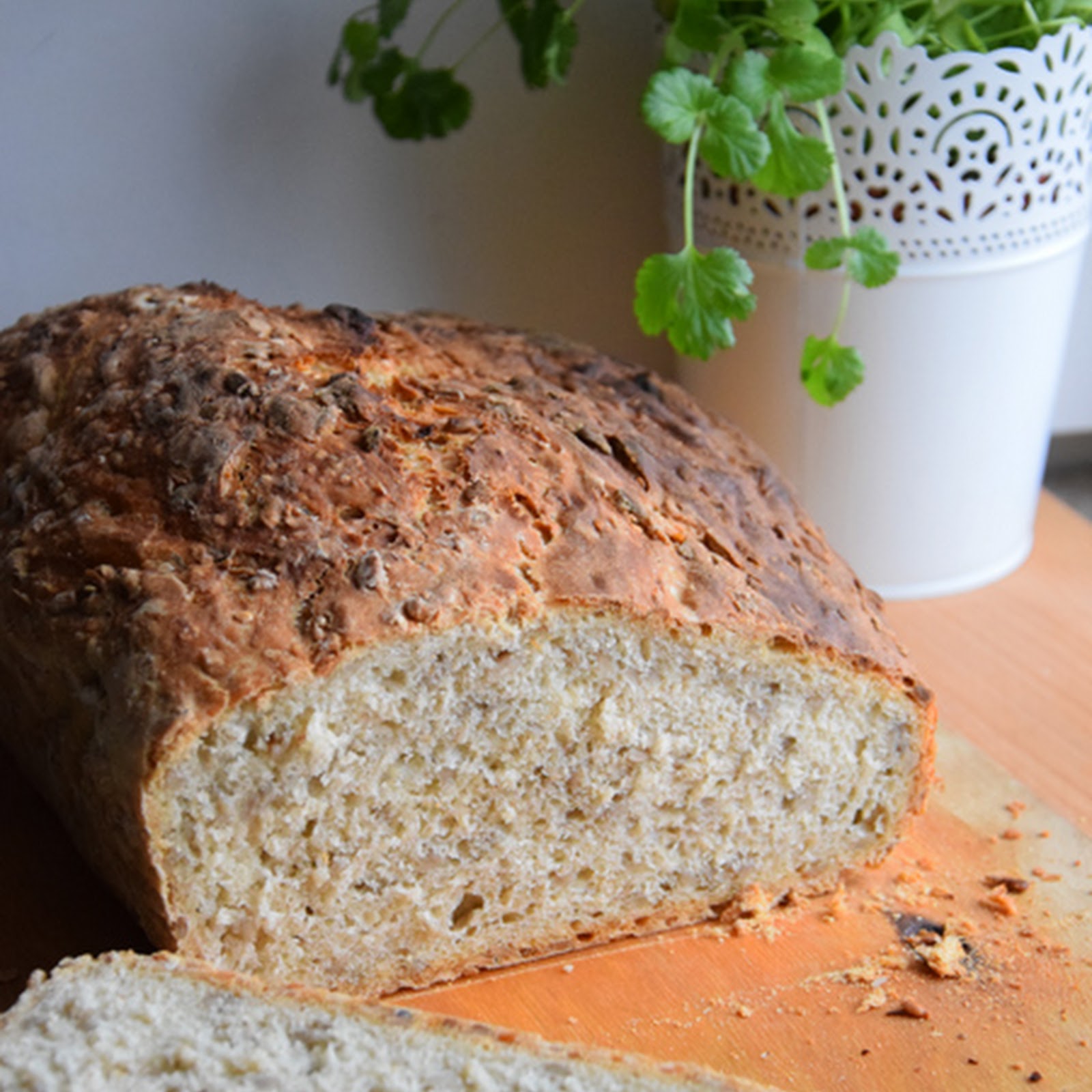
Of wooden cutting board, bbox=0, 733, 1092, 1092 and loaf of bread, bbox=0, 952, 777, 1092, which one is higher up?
loaf of bread, bbox=0, 952, 777, 1092

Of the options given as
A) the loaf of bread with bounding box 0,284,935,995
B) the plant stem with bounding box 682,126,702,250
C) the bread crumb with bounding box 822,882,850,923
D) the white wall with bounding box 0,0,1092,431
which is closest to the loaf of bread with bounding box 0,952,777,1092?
the loaf of bread with bounding box 0,284,935,995

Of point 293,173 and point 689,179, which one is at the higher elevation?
point 689,179

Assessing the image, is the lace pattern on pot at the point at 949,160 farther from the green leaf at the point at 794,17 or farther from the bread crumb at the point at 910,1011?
the bread crumb at the point at 910,1011

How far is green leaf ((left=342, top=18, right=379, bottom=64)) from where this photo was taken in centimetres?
257

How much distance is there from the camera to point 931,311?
8.50 ft

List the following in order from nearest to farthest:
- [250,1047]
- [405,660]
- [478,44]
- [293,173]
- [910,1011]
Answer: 1. [250,1047]
2. [405,660]
3. [910,1011]
4. [478,44]
5. [293,173]

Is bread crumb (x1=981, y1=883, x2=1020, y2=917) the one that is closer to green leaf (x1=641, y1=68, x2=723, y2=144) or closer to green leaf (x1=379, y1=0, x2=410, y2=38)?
green leaf (x1=641, y1=68, x2=723, y2=144)

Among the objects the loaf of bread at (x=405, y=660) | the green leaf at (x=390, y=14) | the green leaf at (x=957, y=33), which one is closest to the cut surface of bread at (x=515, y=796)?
the loaf of bread at (x=405, y=660)

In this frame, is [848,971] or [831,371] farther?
[831,371]

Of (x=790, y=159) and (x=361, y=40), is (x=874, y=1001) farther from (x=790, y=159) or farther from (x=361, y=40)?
(x=361, y=40)

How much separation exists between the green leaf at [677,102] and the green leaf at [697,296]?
0.17 m

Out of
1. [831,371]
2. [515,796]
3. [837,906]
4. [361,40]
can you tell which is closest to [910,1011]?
[837,906]

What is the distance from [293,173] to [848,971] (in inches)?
65.5

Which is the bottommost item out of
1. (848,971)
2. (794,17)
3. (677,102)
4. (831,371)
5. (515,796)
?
(848,971)
